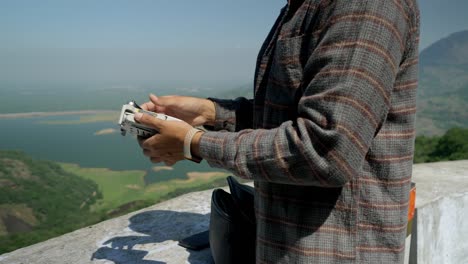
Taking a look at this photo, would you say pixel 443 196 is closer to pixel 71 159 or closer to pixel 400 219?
pixel 400 219

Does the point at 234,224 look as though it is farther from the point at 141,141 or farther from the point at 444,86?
the point at 444,86

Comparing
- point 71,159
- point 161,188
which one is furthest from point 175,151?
point 71,159

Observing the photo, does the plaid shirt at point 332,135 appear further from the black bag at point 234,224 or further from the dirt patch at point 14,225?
the dirt patch at point 14,225

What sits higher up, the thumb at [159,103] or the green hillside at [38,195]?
the thumb at [159,103]

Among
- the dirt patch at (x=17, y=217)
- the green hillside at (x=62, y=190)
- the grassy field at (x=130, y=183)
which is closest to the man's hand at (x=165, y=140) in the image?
the green hillside at (x=62, y=190)

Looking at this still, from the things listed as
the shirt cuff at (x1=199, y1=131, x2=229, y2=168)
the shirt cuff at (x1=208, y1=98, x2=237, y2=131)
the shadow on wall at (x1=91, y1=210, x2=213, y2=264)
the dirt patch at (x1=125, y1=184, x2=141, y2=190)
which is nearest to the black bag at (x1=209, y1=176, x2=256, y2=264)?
the shirt cuff at (x1=208, y1=98, x2=237, y2=131)

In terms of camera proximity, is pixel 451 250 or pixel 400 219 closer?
pixel 400 219
